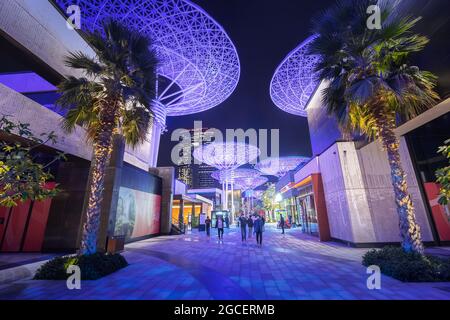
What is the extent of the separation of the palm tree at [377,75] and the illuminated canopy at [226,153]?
30665 mm

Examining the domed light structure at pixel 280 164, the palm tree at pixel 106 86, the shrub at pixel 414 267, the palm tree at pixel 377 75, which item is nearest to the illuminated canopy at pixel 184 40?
the palm tree at pixel 106 86

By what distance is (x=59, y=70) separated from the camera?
10.8 m

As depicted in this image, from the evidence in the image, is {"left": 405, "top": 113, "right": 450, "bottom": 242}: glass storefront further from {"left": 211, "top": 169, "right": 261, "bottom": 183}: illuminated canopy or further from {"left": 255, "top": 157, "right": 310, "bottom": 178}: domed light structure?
{"left": 211, "top": 169, "right": 261, "bottom": 183}: illuminated canopy

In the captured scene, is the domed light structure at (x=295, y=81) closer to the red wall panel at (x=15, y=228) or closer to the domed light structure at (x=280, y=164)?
the domed light structure at (x=280, y=164)

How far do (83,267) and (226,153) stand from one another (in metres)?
35.8

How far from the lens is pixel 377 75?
747 cm

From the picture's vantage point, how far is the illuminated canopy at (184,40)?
16.3 metres

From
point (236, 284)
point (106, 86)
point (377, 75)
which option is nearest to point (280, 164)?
point (377, 75)

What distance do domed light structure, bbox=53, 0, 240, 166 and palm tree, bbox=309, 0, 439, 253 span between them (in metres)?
8.98

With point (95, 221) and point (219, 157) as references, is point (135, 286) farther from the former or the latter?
point (219, 157)

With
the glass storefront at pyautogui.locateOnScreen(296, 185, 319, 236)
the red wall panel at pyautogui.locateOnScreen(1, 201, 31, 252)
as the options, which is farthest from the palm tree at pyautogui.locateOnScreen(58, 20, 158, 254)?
the glass storefront at pyautogui.locateOnScreen(296, 185, 319, 236)

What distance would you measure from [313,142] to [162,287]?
17.0m

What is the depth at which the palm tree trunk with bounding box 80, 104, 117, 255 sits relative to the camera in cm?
724
